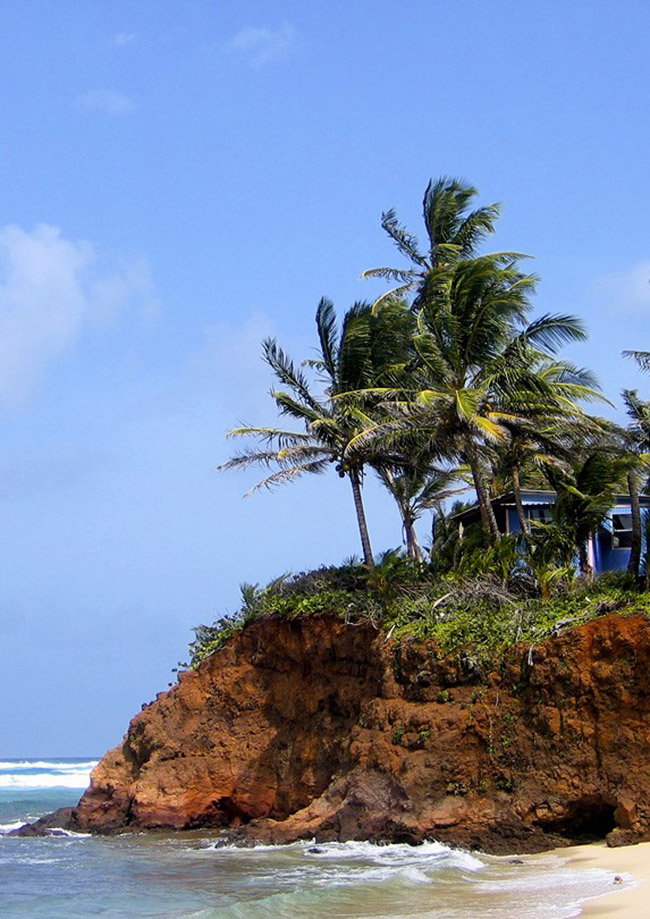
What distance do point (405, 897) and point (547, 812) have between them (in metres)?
4.20

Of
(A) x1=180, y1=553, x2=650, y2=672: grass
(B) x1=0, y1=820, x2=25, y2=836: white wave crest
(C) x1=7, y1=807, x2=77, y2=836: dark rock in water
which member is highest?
A: (A) x1=180, y1=553, x2=650, y2=672: grass

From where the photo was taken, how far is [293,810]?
23.8 metres

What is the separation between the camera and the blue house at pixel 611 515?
99.8 ft

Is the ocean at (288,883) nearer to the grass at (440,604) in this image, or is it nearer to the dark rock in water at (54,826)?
the dark rock in water at (54,826)

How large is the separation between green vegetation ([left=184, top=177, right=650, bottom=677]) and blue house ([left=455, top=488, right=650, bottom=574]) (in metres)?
1.30

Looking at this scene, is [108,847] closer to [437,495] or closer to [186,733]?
[186,733]

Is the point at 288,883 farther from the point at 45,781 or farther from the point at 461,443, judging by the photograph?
the point at 45,781

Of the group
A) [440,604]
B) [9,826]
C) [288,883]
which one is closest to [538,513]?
[440,604]

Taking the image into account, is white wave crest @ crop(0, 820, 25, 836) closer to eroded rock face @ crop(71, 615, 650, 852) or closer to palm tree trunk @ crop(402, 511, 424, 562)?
eroded rock face @ crop(71, 615, 650, 852)

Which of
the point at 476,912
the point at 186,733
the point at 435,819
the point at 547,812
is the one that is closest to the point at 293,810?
the point at 186,733

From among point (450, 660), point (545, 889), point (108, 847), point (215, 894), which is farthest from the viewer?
point (108, 847)

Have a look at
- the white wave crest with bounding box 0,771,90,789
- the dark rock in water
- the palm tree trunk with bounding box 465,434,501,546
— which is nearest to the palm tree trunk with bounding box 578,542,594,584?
the palm tree trunk with bounding box 465,434,501,546

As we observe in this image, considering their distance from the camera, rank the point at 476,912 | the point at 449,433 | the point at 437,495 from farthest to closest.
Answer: the point at 437,495 < the point at 449,433 < the point at 476,912

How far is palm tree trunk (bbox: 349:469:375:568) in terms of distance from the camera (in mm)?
27359
